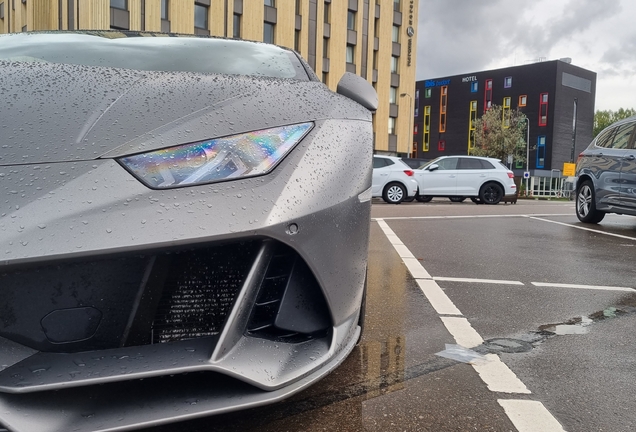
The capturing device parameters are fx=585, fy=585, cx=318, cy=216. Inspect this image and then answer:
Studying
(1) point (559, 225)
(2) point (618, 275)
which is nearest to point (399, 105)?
(1) point (559, 225)

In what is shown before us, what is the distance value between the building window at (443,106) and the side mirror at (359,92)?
7195cm

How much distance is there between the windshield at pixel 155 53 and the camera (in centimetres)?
243

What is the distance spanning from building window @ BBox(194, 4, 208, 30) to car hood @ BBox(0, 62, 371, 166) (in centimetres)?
2988

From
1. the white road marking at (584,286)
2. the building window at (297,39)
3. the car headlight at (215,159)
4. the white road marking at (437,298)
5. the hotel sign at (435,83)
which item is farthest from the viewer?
the hotel sign at (435,83)

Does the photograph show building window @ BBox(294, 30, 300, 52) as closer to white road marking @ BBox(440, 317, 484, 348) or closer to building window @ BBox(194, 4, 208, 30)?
building window @ BBox(194, 4, 208, 30)

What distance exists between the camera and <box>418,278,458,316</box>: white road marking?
334 centimetres

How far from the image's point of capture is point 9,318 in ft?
4.48

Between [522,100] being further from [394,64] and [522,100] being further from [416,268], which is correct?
[416,268]

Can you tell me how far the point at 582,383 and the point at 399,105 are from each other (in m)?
39.0

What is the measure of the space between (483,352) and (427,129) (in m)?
74.0

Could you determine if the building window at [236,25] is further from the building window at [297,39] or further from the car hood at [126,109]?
the car hood at [126,109]

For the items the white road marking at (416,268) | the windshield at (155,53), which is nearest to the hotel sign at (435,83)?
the white road marking at (416,268)

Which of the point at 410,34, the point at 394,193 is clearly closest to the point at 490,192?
the point at 394,193

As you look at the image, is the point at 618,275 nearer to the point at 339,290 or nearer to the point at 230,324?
the point at 339,290
